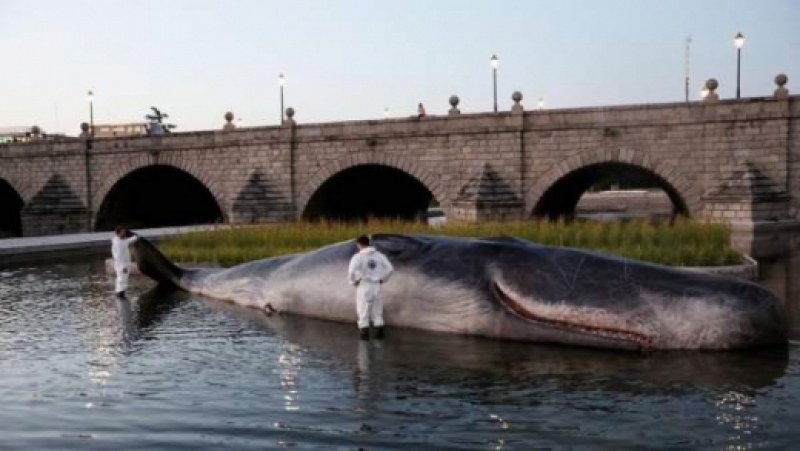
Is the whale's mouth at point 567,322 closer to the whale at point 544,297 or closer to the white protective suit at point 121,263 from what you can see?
the whale at point 544,297

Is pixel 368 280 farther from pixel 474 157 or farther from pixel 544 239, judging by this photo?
pixel 474 157

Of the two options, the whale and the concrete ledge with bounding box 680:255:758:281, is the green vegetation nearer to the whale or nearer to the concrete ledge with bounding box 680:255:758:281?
the concrete ledge with bounding box 680:255:758:281

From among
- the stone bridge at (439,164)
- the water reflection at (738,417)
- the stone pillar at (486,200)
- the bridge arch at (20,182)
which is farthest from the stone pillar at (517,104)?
the bridge arch at (20,182)

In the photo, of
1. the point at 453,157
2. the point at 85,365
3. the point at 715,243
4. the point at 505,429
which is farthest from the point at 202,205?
the point at 505,429

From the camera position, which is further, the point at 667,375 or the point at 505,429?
the point at 667,375

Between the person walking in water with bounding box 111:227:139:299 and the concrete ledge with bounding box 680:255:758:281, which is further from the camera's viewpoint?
the concrete ledge with bounding box 680:255:758:281

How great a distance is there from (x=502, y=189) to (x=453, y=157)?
2836mm

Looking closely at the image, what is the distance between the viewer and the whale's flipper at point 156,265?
44.1 ft

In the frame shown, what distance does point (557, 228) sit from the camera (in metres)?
18.5

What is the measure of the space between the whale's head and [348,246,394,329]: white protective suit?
17.6 inches

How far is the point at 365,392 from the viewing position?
22.3 feet

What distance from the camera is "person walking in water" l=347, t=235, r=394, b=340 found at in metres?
8.99

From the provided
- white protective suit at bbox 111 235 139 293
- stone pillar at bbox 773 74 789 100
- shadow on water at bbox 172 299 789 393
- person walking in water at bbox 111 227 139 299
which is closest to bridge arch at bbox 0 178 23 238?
person walking in water at bbox 111 227 139 299

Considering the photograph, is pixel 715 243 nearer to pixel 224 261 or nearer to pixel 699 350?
pixel 699 350
